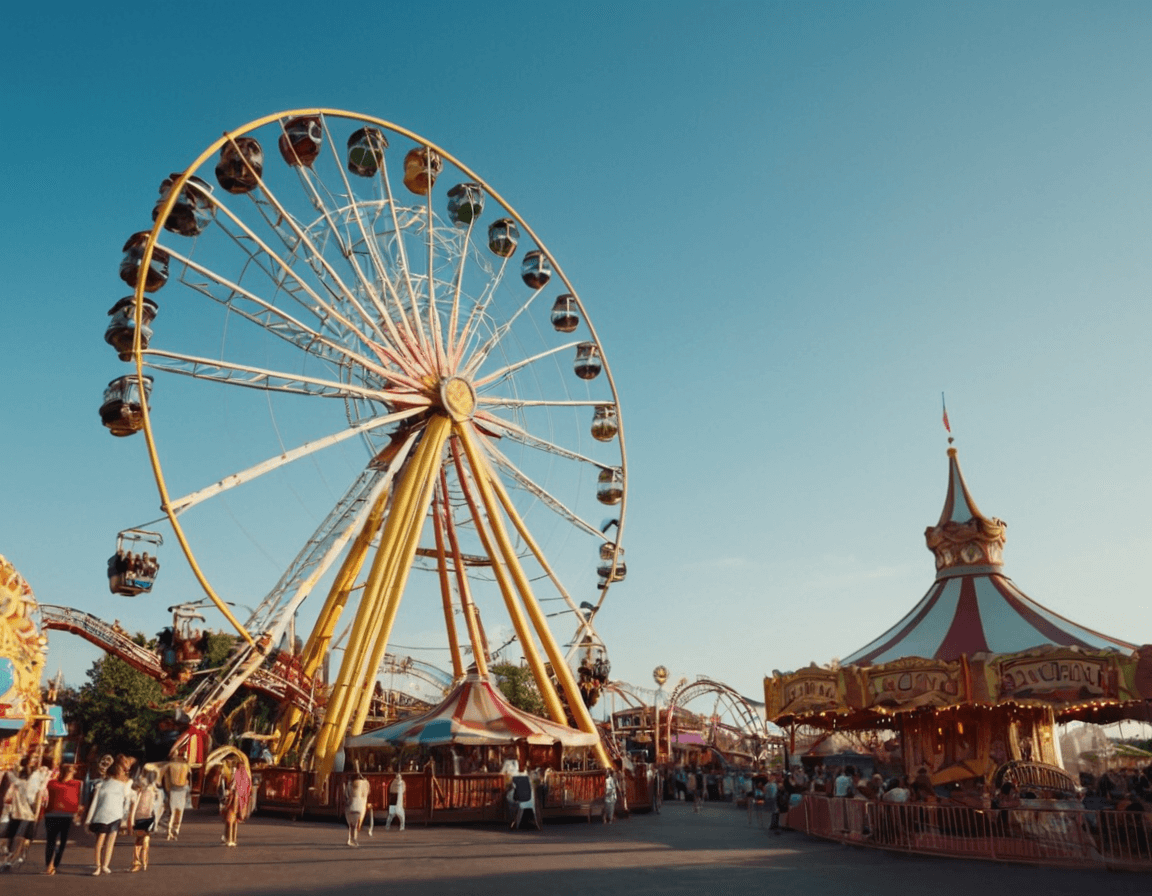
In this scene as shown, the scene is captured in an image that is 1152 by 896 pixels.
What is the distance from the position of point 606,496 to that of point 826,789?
31.0ft

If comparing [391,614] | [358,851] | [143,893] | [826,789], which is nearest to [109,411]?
[391,614]

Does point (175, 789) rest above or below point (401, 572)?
below

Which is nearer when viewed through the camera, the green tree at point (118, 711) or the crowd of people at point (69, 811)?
the crowd of people at point (69, 811)

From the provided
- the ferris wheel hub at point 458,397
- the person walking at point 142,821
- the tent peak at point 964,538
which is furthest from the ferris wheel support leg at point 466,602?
the person walking at point 142,821

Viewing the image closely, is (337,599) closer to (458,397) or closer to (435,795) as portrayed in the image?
(458,397)

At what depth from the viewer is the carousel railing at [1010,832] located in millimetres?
11789

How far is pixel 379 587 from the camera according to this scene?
65.4ft

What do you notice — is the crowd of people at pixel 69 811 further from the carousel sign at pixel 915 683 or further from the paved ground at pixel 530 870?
the carousel sign at pixel 915 683

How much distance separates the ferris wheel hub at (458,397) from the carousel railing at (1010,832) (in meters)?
12.0

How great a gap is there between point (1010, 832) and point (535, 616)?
11.3 m

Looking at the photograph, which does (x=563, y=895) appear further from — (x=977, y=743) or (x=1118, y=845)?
(x=977, y=743)

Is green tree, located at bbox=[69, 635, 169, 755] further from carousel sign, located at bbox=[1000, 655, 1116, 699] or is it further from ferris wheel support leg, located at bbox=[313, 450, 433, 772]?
carousel sign, located at bbox=[1000, 655, 1116, 699]

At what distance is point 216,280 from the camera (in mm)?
18016

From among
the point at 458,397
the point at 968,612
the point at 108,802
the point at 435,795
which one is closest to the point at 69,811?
the point at 108,802
